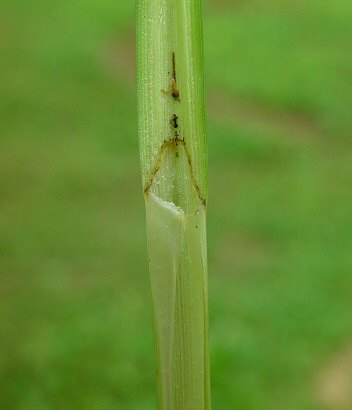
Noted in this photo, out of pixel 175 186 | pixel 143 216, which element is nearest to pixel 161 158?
pixel 175 186

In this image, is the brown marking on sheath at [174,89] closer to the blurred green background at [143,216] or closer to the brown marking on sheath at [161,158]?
the brown marking on sheath at [161,158]

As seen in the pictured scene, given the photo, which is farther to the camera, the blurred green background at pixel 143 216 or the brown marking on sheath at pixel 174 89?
the blurred green background at pixel 143 216

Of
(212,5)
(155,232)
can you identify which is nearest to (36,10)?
(212,5)

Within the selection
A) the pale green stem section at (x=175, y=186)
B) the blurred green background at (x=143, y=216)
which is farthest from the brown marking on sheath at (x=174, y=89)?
the blurred green background at (x=143, y=216)

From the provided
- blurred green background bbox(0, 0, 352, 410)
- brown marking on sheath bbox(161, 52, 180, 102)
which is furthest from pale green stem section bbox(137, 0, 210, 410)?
blurred green background bbox(0, 0, 352, 410)

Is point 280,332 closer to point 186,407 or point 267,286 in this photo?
point 267,286

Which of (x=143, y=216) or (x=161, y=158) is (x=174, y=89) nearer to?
(x=161, y=158)
